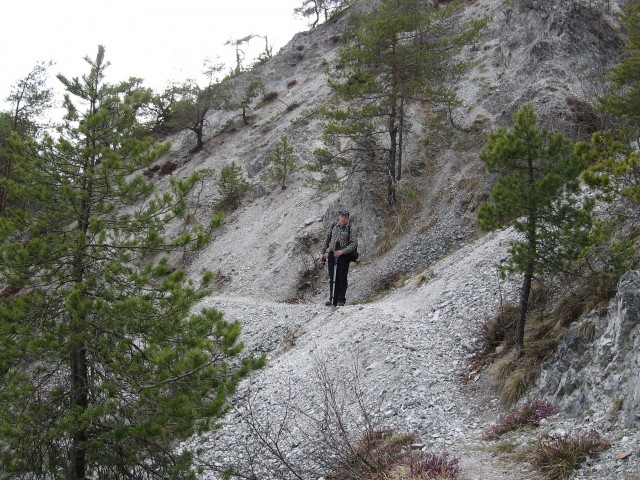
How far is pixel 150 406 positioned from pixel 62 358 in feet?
4.44

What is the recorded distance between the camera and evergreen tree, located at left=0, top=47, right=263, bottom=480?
641 cm

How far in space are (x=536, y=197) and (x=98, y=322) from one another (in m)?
6.29

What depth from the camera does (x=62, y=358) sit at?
6.79 metres

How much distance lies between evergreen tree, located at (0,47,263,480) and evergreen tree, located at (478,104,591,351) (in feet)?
14.4

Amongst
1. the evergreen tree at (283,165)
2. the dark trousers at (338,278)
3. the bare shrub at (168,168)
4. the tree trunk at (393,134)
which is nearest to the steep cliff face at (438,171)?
the evergreen tree at (283,165)

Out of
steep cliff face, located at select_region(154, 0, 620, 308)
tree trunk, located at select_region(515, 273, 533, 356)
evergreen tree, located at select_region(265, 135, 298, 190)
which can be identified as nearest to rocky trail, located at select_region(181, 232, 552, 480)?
tree trunk, located at select_region(515, 273, 533, 356)

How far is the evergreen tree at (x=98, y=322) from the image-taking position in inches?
252

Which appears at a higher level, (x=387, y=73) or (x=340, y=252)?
(x=387, y=73)

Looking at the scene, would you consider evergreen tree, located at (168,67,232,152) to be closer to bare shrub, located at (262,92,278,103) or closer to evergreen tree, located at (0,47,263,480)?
bare shrub, located at (262,92,278,103)

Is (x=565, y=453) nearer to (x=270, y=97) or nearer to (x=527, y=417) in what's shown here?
(x=527, y=417)

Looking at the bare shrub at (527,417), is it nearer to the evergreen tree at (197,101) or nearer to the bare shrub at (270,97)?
the evergreen tree at (197,101)

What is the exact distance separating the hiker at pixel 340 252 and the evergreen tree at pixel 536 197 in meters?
5.45

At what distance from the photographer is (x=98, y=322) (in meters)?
6.83

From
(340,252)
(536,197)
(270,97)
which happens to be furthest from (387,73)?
(270,97)
